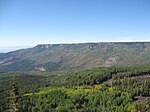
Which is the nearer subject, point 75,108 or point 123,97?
point 75,108

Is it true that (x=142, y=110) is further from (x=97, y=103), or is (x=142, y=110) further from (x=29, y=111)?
(x=29, y=111)

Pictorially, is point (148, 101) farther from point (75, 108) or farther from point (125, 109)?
point (75, 108)

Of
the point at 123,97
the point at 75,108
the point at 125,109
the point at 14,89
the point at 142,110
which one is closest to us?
the point at 14,89

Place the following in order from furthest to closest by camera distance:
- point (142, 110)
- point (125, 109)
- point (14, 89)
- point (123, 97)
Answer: point (123, 97) < point (125, 109) < point (142, 110) < point (14, 89)

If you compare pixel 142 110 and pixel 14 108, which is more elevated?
pixel 14 108

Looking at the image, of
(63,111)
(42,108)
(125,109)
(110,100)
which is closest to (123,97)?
(110,100)

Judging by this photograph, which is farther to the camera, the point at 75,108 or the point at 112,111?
the point at 75,108

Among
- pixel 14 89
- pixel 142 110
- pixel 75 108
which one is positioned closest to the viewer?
pixel 14 89

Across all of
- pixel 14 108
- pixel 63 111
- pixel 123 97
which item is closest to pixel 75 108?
pixel 63 111

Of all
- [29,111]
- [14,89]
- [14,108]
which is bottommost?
[29,111]
